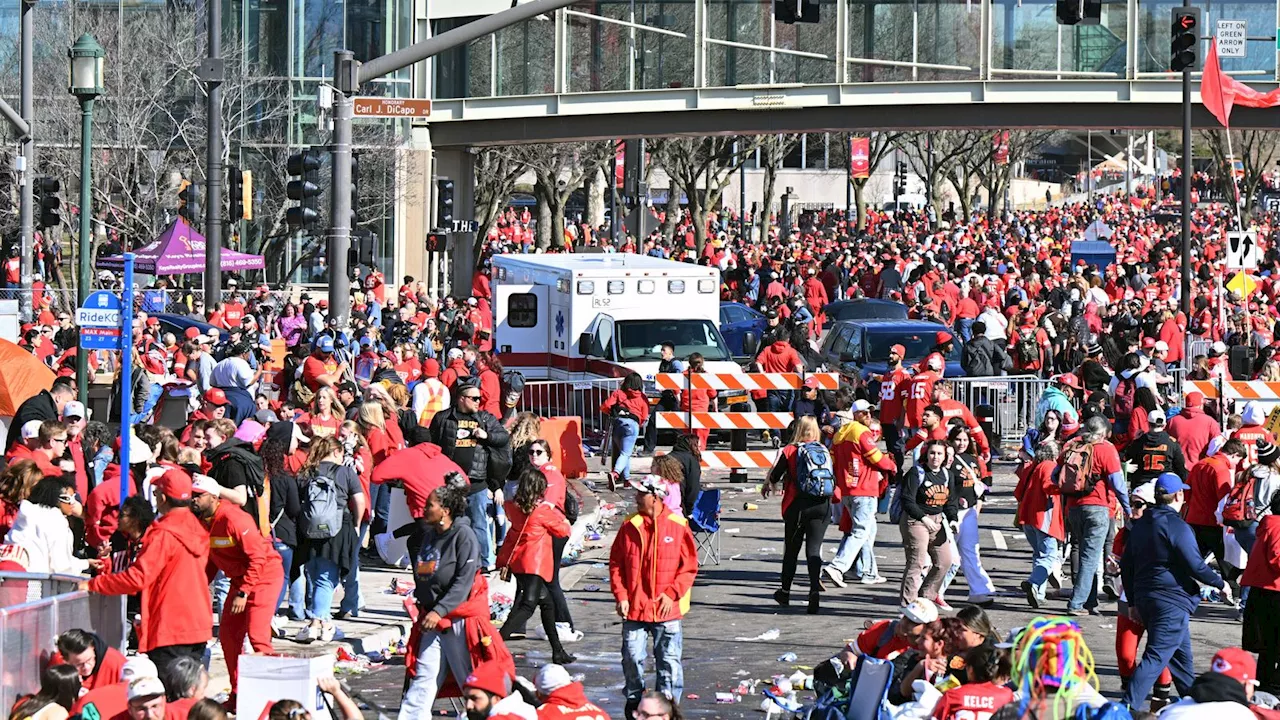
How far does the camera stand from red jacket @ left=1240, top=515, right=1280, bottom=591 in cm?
1207

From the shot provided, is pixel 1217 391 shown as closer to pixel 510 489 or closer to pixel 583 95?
pixel 510 489

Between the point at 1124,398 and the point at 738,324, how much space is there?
47.2 ft

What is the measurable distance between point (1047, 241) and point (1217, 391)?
43.5m

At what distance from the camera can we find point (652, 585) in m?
11.5

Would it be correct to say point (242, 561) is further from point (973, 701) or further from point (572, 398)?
point (572, 398)

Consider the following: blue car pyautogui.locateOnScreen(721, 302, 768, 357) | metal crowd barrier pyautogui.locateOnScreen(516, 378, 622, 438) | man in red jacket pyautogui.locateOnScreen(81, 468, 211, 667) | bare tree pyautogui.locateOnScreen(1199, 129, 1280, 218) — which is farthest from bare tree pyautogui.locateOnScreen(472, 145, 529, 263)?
man in red jacket pyautogui.locateOnScreen(81, 468, 211, 667)

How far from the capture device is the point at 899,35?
4300 cm

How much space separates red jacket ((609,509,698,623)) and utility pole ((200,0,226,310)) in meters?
17.3

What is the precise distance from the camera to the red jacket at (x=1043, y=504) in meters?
15.0

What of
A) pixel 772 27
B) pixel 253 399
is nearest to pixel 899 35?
pixel 772 27

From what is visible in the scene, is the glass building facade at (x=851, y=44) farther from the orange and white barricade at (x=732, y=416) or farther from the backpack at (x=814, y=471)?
the backpack at (x=814, y=471)

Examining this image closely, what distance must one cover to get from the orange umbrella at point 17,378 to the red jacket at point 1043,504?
380 inches

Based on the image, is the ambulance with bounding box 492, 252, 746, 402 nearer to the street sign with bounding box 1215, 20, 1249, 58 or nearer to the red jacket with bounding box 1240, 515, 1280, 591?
the street sign with bounding box 1215, 20, 1249, 58

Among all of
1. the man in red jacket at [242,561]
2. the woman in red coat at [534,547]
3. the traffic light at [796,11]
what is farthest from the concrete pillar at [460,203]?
the man in red jacket at [242,561]
